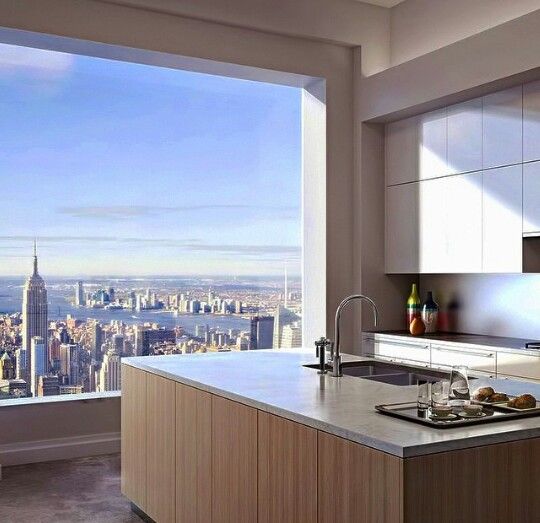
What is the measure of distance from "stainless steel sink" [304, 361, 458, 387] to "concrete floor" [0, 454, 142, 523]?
1349mm

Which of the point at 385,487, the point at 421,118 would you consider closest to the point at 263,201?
the point at 421,118

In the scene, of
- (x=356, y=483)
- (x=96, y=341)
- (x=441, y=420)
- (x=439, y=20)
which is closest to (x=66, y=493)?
(x=96, y=341)

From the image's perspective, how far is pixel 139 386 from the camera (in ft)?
12.7

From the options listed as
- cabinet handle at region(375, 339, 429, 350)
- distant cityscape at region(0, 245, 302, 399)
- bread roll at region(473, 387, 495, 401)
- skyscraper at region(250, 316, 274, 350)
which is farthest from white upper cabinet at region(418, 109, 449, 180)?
bread roll at region(473, 387, 495, 401)

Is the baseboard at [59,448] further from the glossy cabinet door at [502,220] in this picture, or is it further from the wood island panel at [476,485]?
the wood island panel at [476,485]

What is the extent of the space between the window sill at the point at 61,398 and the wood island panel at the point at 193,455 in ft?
7.16

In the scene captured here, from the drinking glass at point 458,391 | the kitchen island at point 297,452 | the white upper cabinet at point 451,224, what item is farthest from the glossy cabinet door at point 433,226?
the drinking glass at point 458,391

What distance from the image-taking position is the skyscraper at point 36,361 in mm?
5430

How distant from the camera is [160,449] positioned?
11.7 ft

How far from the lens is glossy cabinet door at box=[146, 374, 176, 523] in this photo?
3463 mm

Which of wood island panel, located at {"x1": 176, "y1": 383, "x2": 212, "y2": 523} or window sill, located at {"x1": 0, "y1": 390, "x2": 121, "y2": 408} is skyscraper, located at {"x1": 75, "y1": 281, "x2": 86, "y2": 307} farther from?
wood island panel, located at {"x1": 176, "y1": 383, "x2": 212, "y2": 523}

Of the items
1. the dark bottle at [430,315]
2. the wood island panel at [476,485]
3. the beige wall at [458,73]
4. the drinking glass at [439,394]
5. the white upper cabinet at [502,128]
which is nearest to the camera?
the wood island panel at [476,485]

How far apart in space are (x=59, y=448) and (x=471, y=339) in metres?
2.91

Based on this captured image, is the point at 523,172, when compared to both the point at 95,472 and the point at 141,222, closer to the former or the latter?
the point at 141,222
